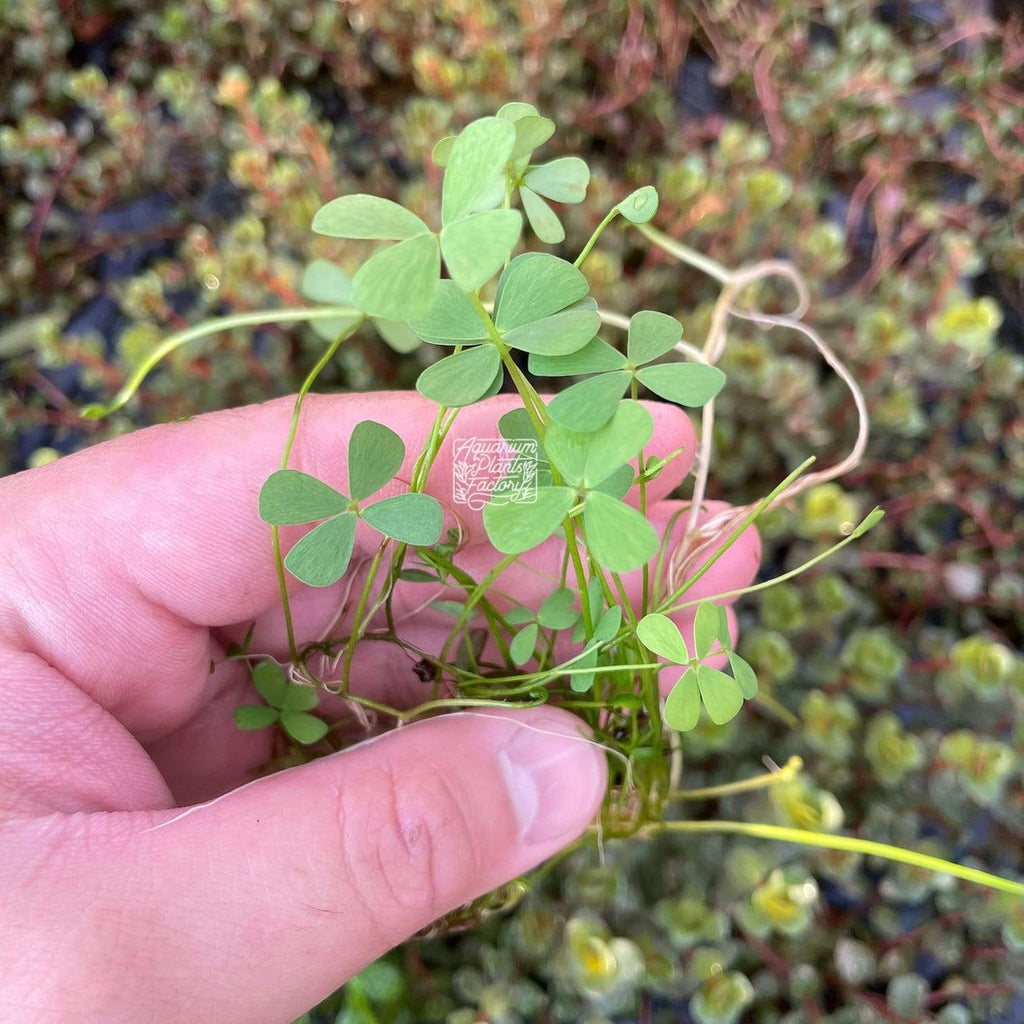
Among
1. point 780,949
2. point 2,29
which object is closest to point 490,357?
point 780,949

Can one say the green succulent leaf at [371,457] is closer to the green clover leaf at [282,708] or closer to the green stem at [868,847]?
the green clover leaf at [282,708]

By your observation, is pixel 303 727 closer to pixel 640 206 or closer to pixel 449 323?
pixel 449 323

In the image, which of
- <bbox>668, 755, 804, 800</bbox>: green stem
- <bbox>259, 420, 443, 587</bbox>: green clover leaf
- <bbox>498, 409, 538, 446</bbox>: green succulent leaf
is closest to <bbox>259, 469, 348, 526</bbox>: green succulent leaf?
<bbox>259, 420, 443, 587</bbox>: green clover leaf

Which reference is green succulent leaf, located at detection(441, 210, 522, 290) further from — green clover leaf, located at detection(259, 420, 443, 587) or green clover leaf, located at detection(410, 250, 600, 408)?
green clover leaf, located at detection(259, 420, 443, 587)

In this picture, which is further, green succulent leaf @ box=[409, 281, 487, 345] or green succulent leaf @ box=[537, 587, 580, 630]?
green succulent leaf @ box=[537, 587, 580, 630]

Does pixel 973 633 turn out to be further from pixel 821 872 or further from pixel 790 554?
pixel 821 872

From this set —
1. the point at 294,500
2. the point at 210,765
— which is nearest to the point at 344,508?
the point at 294,500
